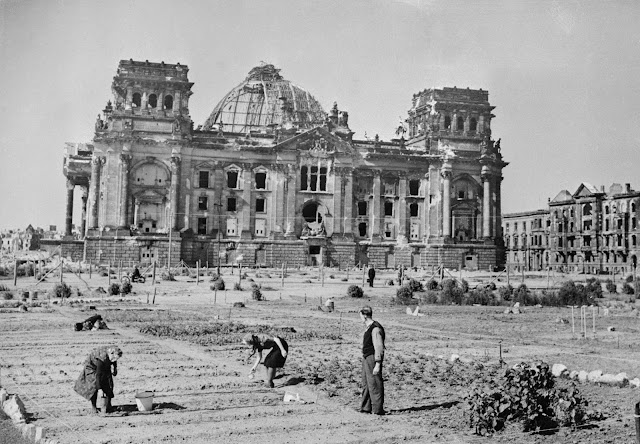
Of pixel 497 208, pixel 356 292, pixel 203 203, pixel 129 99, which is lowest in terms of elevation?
pixel 356 292

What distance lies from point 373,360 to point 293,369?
4.84m

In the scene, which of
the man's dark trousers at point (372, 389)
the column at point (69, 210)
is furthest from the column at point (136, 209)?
the man's dark trousers at point (372, 389)

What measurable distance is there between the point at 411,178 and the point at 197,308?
5061 cm

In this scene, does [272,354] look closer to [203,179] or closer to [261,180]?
[203,179]

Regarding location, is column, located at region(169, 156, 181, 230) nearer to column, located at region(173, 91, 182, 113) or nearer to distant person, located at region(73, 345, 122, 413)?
column, located at region(173, 91, 182, 113)

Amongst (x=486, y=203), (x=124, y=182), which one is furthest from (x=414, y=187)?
(x=124, y=182)

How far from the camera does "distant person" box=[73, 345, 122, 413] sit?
11977 millimetres

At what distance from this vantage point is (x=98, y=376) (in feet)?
39.2


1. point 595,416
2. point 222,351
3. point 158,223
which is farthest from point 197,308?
point 158,223

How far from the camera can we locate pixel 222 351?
1941 centimetres

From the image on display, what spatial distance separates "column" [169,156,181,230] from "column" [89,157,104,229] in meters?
6.84

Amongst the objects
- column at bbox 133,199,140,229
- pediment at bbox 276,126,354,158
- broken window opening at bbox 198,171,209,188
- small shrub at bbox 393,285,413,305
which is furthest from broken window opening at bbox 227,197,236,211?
small shrub at bbox 393,285,413,305

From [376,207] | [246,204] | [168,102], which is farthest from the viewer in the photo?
[376,207]

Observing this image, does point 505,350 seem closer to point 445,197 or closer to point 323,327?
point 323,327
